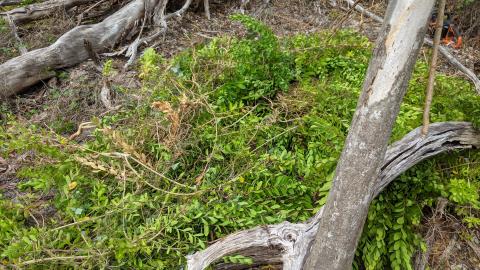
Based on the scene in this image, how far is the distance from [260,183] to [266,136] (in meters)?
0.70

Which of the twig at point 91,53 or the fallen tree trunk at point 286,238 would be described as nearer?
the fallen tree trunk at point 286,238

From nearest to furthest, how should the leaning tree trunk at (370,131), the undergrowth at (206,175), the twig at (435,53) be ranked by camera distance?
the leaning tree trunk at (370,131) → the twig at (435,53) → the undergrowth at (206,175)

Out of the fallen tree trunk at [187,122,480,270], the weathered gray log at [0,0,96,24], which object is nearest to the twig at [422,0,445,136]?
the fallen tree trunk at [187,122,480,270]

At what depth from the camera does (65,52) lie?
5.41 meters

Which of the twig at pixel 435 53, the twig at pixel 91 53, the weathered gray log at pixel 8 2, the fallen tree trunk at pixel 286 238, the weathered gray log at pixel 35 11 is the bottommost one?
the fallen tree trunk at pixel 286 238

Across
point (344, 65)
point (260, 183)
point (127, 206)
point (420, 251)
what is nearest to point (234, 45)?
point (344, 65)

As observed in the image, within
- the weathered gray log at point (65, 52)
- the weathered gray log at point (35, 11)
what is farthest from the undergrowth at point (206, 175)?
the weathered gray log at point (35, 11)

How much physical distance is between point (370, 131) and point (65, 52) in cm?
458

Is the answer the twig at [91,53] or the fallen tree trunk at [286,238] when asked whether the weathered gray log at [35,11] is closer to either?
the twig at [91,53]

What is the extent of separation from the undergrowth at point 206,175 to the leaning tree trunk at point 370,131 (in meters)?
0.59

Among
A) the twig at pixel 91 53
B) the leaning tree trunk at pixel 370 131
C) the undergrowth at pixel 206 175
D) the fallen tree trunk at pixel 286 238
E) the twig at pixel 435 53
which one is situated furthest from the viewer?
the twig at pixel 91 53

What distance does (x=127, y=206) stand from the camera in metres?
2.79

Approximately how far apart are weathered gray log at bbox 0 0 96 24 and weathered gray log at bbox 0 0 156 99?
848 millimetres

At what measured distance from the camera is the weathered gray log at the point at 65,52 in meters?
4.97
